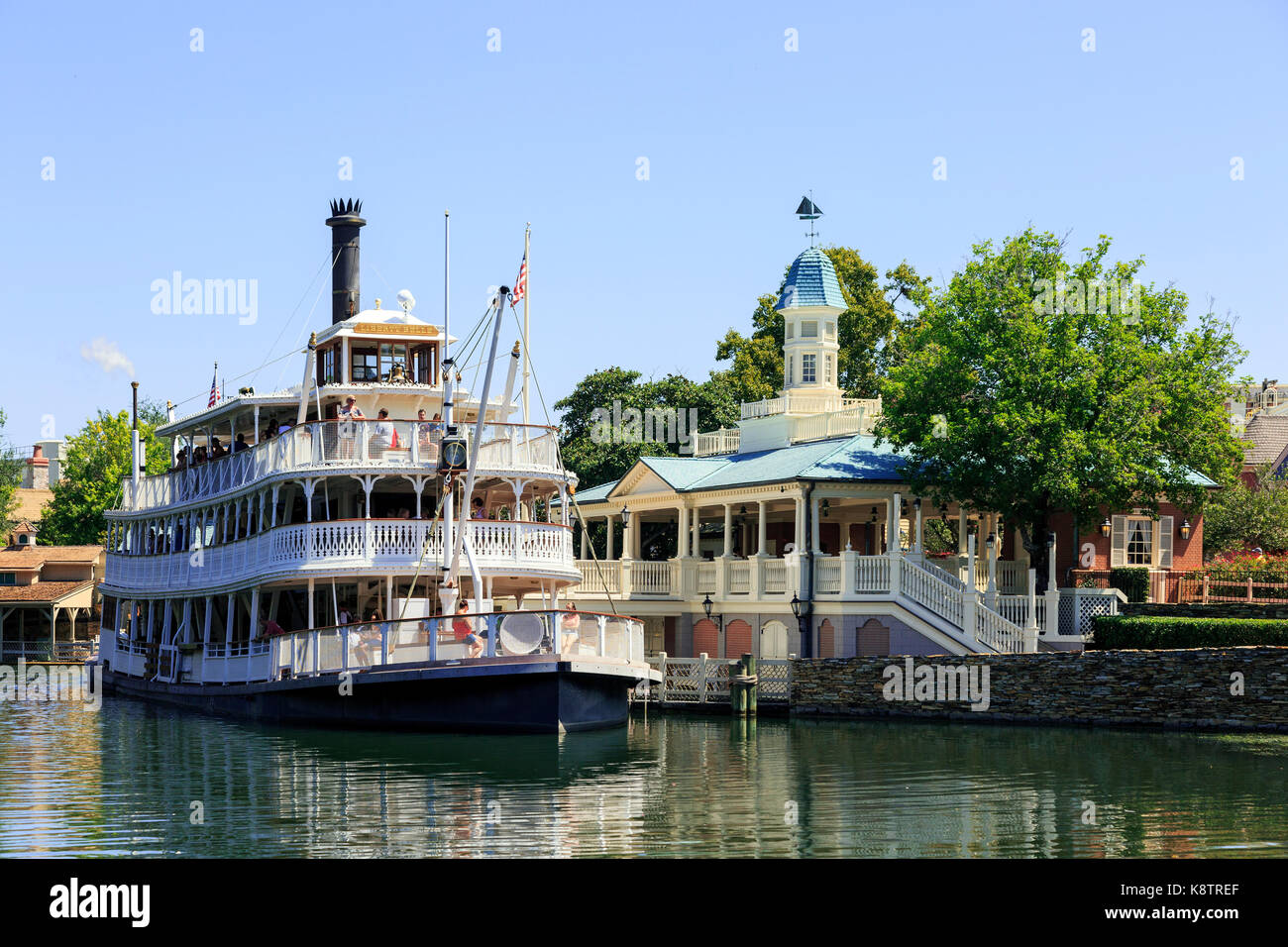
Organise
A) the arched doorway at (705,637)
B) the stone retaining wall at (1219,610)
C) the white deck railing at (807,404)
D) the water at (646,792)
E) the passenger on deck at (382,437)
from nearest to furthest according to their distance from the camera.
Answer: the water at (646,792), the passenger on deck at (382,437), the stone retaining wall at (1219,610), the arched doorway at (705,637), the white deck railing at (807,404)

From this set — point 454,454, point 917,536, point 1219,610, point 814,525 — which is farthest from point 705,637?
point 454,454

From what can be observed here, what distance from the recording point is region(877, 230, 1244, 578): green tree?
1435 inches

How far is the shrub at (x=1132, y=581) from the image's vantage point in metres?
39.7

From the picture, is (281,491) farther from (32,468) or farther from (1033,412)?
(32,468)

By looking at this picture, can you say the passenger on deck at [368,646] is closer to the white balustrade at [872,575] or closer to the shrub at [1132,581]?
the white balustrade at [872,575]

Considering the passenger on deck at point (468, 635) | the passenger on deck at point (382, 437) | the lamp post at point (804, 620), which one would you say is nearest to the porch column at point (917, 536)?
the lamp post at point (804, 620)

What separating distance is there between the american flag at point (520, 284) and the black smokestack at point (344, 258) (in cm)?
1020

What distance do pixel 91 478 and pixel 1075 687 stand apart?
5584 cm
